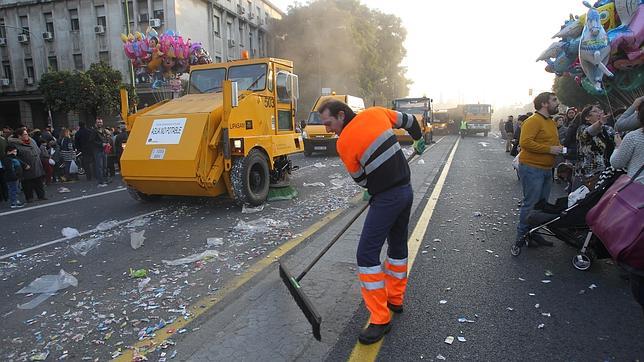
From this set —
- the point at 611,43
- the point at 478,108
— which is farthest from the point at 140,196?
the point at 478,108

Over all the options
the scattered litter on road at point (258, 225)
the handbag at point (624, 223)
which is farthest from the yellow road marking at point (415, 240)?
the scattered litter on road at point (258, 225)

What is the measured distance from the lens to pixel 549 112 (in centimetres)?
443

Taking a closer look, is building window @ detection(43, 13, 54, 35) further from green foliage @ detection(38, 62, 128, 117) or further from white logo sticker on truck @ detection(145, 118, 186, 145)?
white logo sticker on truck @ detection(145, 118, 186, 145)

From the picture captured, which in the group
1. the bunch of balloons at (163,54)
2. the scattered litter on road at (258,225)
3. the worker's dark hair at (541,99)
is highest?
the bunch of balloons at (163,54)

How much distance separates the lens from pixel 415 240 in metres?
5.10

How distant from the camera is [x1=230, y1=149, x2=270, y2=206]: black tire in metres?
6.77

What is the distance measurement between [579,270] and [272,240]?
341cm

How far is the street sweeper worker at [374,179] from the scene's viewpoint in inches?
116

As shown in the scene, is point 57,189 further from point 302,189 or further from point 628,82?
point 628,82

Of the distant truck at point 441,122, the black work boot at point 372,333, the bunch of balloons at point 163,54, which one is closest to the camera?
the black work boot at point 372,333

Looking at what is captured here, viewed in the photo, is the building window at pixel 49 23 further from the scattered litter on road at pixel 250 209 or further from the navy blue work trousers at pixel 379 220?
the navy blue work trousers at pixel 379 220

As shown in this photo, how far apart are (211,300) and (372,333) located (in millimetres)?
1517

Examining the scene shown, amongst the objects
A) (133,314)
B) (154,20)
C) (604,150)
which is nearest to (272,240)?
(133,314)

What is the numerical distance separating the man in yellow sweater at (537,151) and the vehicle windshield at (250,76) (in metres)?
4.96
